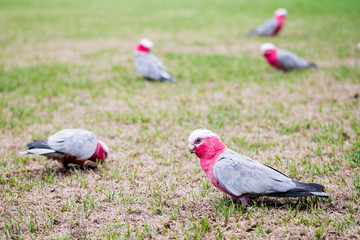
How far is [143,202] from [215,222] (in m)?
0.63

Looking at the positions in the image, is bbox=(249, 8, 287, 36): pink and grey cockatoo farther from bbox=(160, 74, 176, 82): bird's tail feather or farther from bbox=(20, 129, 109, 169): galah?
bbox=(20, 129, 109, 169): galah

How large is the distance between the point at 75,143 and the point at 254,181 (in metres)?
1.71

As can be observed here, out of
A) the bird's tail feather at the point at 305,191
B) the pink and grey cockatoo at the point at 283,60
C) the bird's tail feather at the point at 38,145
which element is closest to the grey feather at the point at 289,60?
the pink and grey cockatoo at the point at 283,60

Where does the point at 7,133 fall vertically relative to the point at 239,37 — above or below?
below

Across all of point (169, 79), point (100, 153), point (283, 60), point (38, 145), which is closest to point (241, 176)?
point (100, 153)

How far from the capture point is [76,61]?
23.7ft

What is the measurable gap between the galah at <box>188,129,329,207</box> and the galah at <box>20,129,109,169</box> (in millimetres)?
1146

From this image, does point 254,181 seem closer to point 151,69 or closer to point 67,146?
point 67,146

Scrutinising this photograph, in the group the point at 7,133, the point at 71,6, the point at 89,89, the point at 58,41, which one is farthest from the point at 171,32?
the point at 71,6

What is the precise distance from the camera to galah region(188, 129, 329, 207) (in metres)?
2.21

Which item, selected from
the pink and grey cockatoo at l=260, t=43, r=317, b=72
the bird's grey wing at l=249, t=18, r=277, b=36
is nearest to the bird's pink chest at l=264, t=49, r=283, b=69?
the pink and grey cockatoo at l=260, t=43, r=317, b=72

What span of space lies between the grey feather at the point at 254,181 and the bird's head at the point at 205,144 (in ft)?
0.34

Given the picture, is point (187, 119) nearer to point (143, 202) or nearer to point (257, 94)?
point (257, 94)

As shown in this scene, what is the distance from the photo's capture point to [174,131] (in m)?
3.90
